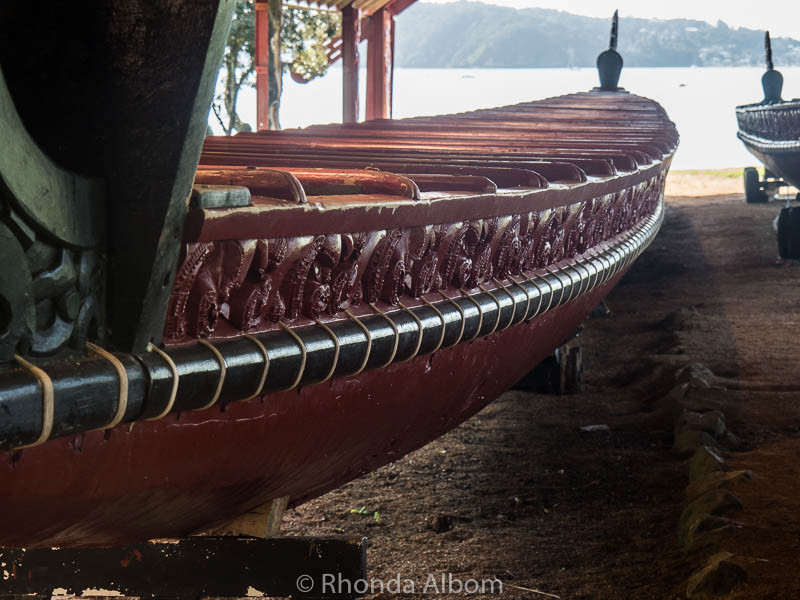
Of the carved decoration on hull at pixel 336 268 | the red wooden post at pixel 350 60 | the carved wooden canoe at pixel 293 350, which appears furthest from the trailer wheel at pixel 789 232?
the carved decoration on hull at pixel 336 268

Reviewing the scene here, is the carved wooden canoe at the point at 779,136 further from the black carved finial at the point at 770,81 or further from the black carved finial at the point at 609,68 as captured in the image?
the black carved finial at the point at 609,68

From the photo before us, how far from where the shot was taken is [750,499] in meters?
2.98

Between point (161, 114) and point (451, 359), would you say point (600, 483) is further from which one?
point (161, 114)

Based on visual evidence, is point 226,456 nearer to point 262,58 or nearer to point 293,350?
point 293,350

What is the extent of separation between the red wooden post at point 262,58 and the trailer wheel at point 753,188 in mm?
6581

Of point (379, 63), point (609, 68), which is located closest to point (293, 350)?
point (609, 68)

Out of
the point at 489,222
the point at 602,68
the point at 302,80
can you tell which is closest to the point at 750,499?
the point at 489,222

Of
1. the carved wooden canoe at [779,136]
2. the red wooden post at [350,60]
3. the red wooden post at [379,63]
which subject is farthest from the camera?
the red wooden post at [379,63]

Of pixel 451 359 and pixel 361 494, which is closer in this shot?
pixel 451 359

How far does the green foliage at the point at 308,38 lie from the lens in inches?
566

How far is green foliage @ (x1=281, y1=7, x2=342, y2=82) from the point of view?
14375mm

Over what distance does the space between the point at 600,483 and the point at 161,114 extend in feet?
9.59

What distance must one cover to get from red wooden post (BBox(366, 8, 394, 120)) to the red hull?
9948mm

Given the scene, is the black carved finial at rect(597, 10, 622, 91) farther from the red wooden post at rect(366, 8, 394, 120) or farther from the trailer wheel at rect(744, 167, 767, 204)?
the trailer wheel at rect(744, 167, 767, 204)
